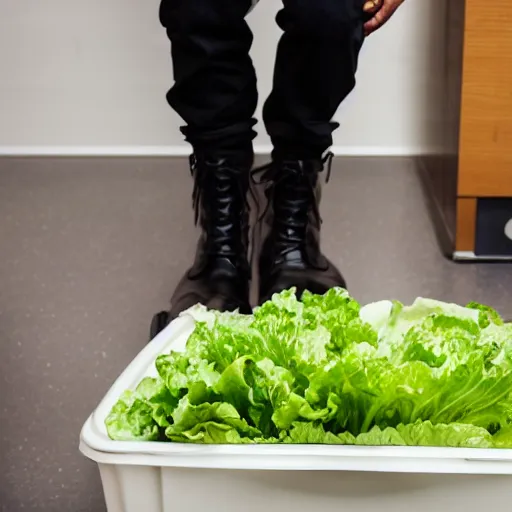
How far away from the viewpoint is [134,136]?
188 cm

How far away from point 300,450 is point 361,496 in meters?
0.06

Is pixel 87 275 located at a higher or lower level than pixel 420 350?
lower

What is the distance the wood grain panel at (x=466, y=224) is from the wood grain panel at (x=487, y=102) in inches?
0.7

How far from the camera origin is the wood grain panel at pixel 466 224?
4.40ft

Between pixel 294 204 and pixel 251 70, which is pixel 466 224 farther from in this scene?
pixel 251 70

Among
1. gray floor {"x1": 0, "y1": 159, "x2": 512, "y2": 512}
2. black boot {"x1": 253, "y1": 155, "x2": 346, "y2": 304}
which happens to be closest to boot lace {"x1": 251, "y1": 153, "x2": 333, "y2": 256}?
black boot {"x1": 253, "y1": 155, "x2": 346, "y2": 304}

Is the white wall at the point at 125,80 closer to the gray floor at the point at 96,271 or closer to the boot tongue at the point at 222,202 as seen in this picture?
the gray floor at the point at 96,271

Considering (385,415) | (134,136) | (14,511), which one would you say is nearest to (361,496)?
(385,415)

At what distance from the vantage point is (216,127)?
102cm

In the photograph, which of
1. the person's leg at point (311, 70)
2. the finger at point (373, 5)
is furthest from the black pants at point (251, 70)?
the finger at point (373, 5)

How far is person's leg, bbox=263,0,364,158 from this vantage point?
93 centimetres

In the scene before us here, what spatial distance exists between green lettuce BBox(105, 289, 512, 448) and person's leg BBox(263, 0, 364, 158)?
1.52 feet

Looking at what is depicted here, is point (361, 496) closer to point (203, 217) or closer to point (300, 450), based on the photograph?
point (300, 450)

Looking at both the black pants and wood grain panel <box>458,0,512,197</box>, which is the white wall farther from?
the black pants
